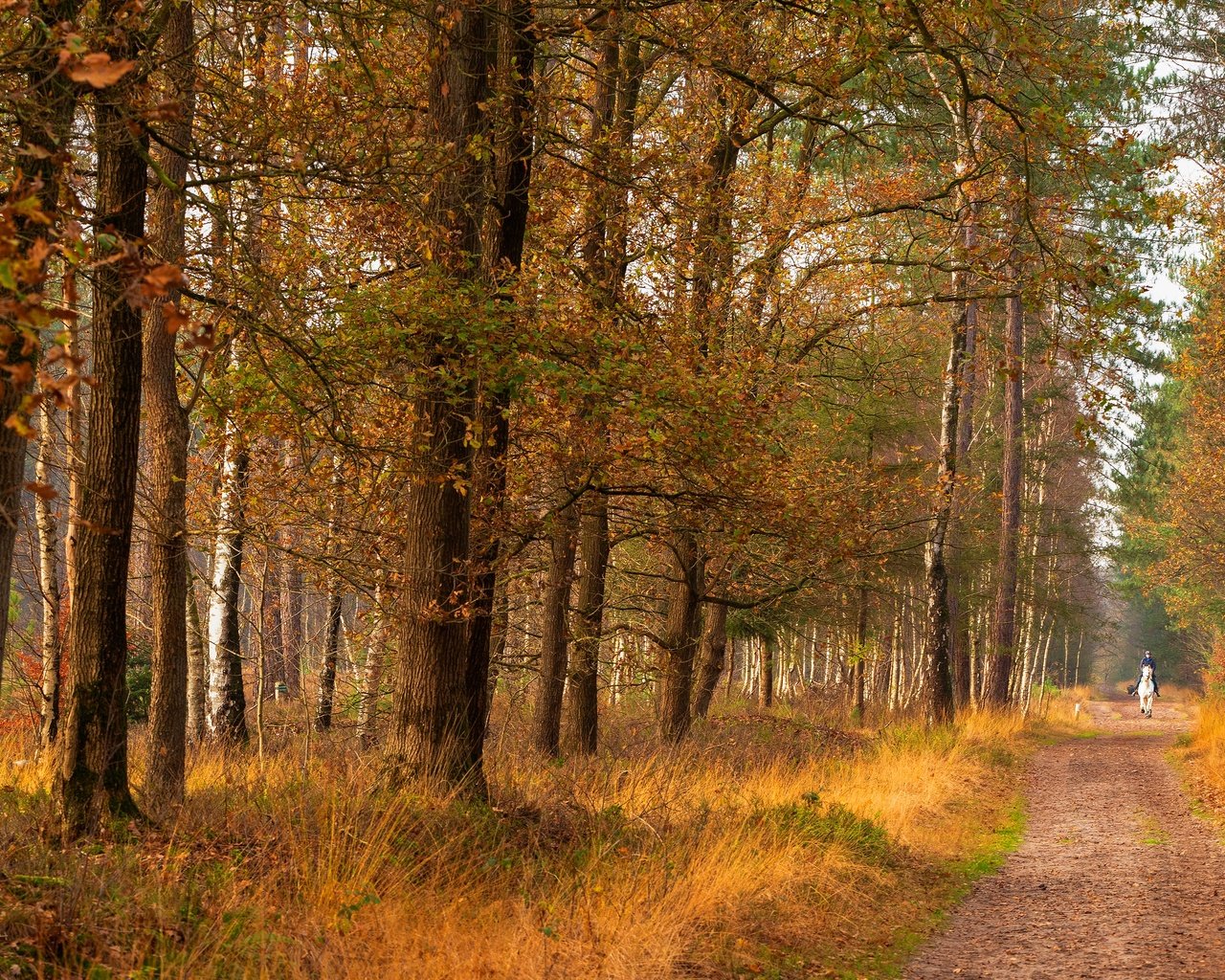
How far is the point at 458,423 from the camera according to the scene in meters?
9.02

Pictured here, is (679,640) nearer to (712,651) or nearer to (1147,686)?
(712,651)

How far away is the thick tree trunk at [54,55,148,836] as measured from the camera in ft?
22.5

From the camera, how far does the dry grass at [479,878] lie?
5.03m

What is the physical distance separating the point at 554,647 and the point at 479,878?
19.9ft

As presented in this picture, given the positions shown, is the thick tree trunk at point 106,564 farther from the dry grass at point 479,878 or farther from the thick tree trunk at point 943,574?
the thick tree trunk at point 943,574

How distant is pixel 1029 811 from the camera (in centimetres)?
1309

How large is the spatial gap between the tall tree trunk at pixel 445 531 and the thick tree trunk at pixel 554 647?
139 inches

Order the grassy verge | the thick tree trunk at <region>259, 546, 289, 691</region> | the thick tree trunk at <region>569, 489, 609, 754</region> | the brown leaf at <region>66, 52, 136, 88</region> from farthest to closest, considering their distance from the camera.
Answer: the thick tree trunk at <region>259, 546, 289, 691</region> < the thick tree trunk at <region>569, 489, 609, 754</region> < the grassy verge < the brown leaf at <region>66, 52, 136, 88</region>

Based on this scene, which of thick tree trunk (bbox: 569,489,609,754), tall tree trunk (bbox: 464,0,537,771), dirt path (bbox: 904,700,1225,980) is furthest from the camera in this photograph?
thick tree trunk (bbox: 569,489,609,754)

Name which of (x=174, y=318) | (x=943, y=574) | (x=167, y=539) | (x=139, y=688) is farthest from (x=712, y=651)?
(x=174, y=318)

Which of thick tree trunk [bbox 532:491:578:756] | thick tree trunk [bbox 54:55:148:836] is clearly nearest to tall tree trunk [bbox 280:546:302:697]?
thick tree trunk [bbox 532:491:578:756]

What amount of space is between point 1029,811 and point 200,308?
33.6ft

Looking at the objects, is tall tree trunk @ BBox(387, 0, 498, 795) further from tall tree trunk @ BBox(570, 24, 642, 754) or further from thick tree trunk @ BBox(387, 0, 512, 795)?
tall tree trunk @ BBox(570, 24, 642, 754)

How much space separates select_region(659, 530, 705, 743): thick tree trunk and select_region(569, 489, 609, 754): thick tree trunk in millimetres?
1343
